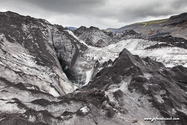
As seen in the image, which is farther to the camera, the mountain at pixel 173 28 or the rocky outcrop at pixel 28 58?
the mountain at pixel 173 28

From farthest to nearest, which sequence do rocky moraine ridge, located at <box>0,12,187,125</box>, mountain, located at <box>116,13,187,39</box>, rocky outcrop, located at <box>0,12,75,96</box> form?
mountain, located at <box>116,13,187,39</box>, rocky outcrop, located at <box>0,12,75,96</box>, rocky moraine ridge, located at <box>0,12,187,125</box>

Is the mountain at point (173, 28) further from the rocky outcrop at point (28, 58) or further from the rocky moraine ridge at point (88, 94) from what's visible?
the rocky outcrop at point (28, 58)

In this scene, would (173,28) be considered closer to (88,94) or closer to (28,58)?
(28,58)

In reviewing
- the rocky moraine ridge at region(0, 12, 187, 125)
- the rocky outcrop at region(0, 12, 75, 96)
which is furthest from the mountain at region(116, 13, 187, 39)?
the rocky outcrop at region(0, 12, 75, 96)

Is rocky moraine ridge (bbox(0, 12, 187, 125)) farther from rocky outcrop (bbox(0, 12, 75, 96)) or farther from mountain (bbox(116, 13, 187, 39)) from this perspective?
mountain (bbox(116, 13, 187, 39))

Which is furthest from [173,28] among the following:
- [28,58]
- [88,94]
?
[88,94]

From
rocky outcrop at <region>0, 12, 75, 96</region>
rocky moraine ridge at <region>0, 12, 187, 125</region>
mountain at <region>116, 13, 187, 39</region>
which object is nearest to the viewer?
rocky moraine ridge at <region>0, 12, 187, 125</region>

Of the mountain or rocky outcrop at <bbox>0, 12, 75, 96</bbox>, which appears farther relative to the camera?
the mountain

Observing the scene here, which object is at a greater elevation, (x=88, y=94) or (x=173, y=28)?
(x=173, y=28)

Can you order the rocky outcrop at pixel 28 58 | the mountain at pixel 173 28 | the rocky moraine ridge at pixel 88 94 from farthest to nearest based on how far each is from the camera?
the mountain at pixel 173 28 → the rocky outcrop at pixel 28 58 → the rocky moraine ridge at pixel 88 94

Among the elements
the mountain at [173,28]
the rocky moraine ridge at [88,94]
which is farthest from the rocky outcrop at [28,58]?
the mountain at [173,28]

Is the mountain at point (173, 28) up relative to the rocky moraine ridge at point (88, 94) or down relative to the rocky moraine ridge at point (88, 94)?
up
